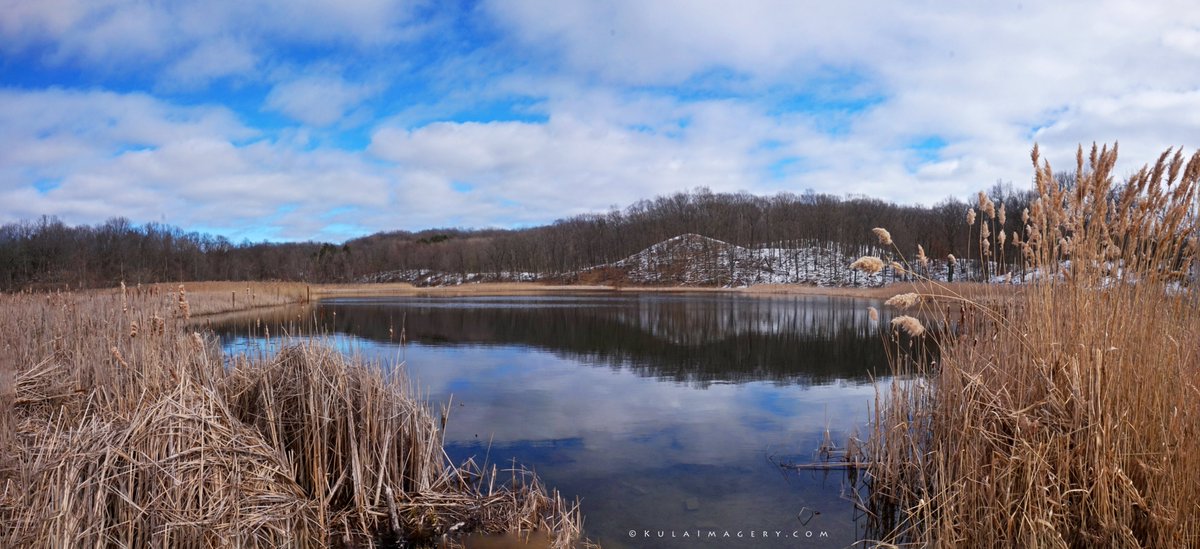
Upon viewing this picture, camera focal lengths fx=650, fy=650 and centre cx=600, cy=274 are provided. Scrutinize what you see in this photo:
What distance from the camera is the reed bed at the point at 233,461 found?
12.5ft

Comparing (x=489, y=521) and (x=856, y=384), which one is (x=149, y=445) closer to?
(x=489, y=521)

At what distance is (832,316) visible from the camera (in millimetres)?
28594

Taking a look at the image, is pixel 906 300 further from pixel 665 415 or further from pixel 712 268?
pixel 712 268

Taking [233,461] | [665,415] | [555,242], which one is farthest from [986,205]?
[555,242]

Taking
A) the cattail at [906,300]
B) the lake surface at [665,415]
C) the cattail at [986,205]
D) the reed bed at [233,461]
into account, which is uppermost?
the cattail at [986,205]

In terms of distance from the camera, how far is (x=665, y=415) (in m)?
9.91

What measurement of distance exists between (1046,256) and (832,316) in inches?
1019

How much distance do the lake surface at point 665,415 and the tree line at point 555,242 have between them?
158 feet

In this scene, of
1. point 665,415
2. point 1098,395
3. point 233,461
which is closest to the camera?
point 1098,395

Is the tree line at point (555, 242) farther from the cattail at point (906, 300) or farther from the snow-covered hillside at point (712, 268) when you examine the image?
the cattail at point (906, 300)

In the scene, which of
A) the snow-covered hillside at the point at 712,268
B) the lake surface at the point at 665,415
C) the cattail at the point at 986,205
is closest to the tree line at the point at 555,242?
the snow-covered hillside at the point at 712,268

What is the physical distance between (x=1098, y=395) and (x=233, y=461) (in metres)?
5.14

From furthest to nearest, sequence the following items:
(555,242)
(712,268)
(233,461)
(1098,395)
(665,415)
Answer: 1. (555,242)
2. (712,268)
3. (665,415)
4. (233,461)
5. (1098,395)

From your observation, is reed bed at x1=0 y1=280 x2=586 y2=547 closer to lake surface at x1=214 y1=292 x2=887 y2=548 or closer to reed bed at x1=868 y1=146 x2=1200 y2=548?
lake surface at x1=214 y1=292 x2=887 y2=548
